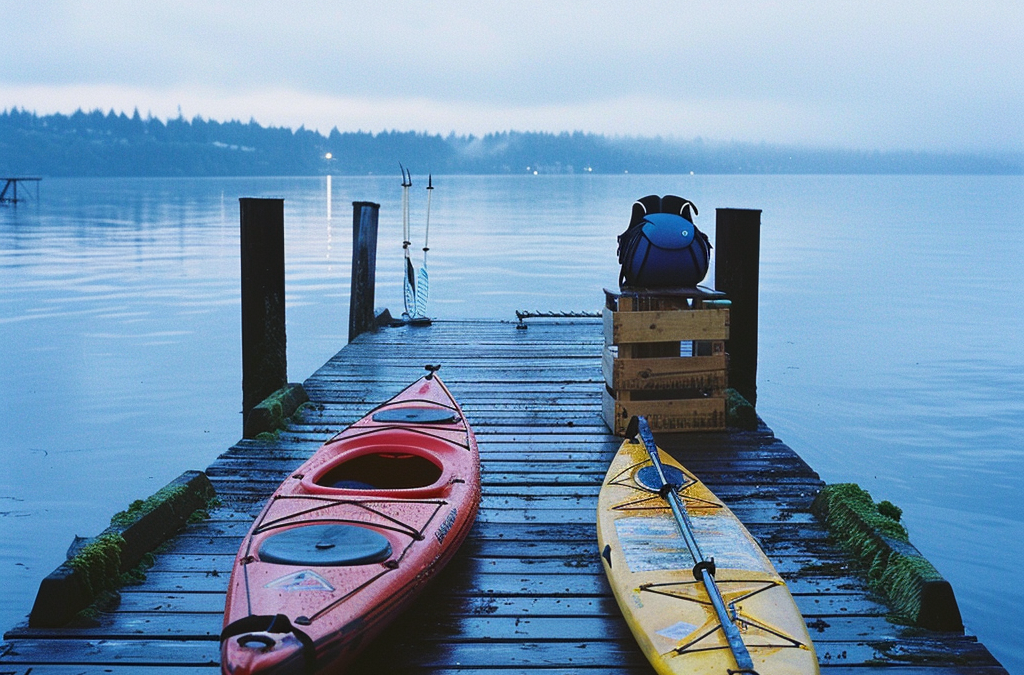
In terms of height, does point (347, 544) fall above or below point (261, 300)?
below

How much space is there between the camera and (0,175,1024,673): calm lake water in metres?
10.5

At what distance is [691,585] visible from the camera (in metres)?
4.19

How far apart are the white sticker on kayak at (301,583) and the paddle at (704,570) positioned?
163cm

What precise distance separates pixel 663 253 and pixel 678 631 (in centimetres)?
405

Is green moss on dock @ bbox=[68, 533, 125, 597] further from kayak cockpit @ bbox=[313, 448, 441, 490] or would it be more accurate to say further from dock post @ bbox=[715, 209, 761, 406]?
dock post @ bbox=[715, 209, 761, 406]

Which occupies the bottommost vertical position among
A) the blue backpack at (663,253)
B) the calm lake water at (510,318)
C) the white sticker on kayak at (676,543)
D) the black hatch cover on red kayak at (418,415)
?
the calm lake water at (510,318)

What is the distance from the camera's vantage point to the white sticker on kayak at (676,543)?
4465mm

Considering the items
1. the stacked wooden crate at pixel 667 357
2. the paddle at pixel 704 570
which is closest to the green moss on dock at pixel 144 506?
the paddle at pixel 704 570

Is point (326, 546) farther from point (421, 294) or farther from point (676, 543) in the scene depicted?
point (421, 294)

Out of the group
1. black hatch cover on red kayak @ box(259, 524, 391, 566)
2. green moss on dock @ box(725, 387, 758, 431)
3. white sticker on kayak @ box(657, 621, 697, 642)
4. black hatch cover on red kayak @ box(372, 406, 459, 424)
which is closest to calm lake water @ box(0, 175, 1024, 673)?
green moss on dock @ box(725, 387, 758, 431)

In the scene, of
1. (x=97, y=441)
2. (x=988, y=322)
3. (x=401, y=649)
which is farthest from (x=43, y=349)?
(x=988, y=322)

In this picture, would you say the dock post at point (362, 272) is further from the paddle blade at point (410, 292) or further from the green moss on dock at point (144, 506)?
the green moss on dock at point (144, 506)

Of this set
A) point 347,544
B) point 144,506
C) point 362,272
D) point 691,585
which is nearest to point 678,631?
point 691,585

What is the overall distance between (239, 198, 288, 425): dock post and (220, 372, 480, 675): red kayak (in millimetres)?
2366
